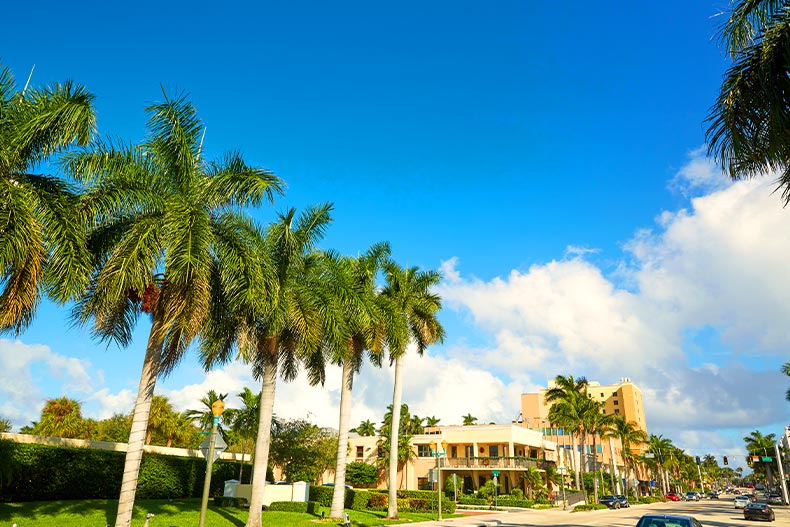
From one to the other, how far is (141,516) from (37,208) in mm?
13821

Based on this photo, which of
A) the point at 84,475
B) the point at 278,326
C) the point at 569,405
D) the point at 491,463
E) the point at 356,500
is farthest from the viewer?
the point at 569,405

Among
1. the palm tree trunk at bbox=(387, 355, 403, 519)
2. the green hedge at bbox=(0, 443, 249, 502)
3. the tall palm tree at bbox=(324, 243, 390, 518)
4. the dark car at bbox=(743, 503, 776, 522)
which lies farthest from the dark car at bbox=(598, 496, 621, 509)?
the green hedge at bbox=(0, 443, 249, 502)

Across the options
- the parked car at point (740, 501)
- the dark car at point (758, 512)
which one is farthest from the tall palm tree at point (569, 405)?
the dark car at point (758, 512)

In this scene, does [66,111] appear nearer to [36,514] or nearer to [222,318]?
[222,318]

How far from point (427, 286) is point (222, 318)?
15.8 m

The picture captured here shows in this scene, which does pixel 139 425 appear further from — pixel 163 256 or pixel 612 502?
pixel 612 502

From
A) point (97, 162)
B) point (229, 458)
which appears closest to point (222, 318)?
point (97, 162)

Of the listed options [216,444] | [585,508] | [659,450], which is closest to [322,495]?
[216,444]

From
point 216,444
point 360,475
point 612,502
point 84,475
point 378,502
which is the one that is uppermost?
point 216,444

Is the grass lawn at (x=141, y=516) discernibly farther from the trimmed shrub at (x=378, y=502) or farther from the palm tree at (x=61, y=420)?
the palm tree at (x=61, y=420)

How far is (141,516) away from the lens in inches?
804

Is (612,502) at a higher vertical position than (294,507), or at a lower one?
lower

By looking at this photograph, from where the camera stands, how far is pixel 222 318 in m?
18.6

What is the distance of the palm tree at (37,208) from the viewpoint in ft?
36.8
